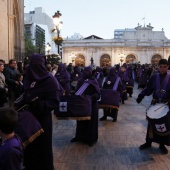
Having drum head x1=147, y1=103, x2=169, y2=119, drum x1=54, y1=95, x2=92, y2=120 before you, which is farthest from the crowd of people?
drum x1=54, y1=95, x2=92, y2=120

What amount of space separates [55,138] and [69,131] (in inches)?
36.4

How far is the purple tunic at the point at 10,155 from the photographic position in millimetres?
2912

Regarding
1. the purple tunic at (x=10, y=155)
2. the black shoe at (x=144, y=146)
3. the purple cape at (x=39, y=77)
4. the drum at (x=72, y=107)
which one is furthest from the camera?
the black shoe at (x=144, y=146)

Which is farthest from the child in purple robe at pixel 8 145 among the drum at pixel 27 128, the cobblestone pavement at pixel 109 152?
the cobblestone pavement at pixel 109 152

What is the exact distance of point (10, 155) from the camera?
292 centimetres

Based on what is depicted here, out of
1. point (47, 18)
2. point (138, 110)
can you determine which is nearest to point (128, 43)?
point (47, 18)

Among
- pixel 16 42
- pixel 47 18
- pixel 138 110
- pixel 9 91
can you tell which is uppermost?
pixel 47 18

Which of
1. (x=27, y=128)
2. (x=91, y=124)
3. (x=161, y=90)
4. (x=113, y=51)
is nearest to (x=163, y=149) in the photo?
(x=161, y=90)

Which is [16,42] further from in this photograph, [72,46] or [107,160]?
[72,46]

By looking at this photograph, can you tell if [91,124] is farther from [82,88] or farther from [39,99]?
[39,99]

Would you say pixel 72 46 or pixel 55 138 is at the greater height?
pixel 72 46

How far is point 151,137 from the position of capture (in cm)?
729

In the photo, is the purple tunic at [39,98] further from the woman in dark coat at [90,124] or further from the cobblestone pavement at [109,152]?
the woman in dark coat at [90,124]

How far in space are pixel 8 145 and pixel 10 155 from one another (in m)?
0.09
